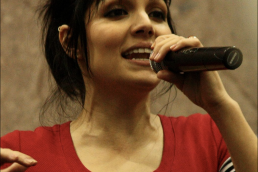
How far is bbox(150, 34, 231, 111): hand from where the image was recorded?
0.87 m

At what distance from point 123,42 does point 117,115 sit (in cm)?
23

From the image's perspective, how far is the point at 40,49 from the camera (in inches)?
69.6

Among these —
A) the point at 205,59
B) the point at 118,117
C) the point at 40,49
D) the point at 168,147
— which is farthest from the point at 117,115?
the point at 40,49

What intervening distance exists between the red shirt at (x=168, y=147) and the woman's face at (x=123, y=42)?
7.8 inches

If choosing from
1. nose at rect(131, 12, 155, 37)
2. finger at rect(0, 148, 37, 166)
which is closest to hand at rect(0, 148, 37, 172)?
finger at rect(0, 148, 37, 166)

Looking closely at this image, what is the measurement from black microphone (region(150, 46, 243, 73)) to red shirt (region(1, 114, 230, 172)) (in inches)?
14.4

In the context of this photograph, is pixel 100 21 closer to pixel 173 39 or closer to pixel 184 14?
pixel 173 39

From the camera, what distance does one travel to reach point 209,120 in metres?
1.26

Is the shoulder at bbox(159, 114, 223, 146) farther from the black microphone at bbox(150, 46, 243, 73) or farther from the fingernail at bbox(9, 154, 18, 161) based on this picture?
the fingernail at bbox(9, 154, 18, 161)

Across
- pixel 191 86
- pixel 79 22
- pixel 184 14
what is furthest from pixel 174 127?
pixel 184 14

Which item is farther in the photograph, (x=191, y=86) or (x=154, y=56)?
(x=191, y=86)

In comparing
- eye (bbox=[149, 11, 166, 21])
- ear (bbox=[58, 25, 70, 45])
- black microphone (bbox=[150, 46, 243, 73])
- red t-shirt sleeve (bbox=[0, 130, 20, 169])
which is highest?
eye (bbox=[149, 11, 166, 21])

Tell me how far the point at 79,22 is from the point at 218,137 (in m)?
0.52

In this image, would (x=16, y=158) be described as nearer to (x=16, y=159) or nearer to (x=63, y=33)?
(x=16, y=159)
